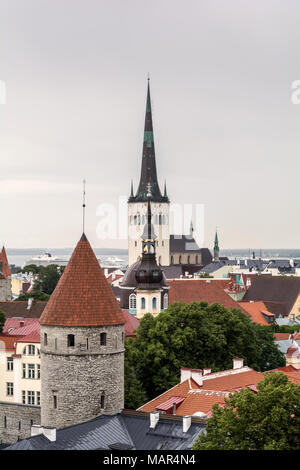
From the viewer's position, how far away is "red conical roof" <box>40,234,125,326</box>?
31969 mm

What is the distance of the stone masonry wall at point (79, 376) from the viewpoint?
31156 millimetres

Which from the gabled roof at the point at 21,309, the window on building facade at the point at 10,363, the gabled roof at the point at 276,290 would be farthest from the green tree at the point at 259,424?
the gabled roof at the point at 276,290

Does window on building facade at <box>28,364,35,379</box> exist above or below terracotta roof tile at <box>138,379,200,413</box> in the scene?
below

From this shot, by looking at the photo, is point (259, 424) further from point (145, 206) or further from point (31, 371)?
point (145, 206)

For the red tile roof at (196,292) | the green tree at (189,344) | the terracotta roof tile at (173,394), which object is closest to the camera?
the terracotta roof tile at (173,394)

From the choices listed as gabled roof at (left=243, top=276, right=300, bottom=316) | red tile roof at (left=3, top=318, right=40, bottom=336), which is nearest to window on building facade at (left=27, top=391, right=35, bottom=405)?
red tile roof at (left=3, top=318, right=40, bottom=336)

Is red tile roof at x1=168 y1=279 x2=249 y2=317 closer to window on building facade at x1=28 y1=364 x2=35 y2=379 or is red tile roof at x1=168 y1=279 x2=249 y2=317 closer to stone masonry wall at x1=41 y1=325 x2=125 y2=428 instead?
window on building facade at x1=28 y1=364 x2=35 y2=379

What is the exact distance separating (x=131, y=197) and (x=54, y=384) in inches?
3911

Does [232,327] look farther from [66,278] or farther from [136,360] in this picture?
[66,278]

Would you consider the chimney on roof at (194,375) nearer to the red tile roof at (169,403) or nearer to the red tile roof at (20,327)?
the red tile roof at (169,403)

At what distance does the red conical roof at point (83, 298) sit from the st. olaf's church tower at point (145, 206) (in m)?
87.5

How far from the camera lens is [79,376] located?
31266 mm

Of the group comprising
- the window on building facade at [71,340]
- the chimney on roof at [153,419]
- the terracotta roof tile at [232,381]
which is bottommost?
the terracotta roof tile at [232,381]

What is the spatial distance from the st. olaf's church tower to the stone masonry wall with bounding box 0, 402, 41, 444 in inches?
3098
